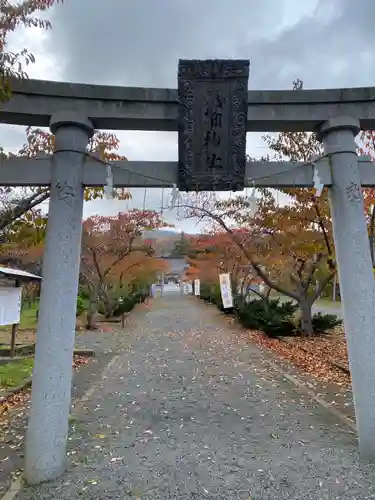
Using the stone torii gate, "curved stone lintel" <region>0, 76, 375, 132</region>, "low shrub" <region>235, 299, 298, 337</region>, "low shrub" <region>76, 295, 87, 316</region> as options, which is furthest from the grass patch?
"low shrub" <region>76, 295, 87, 316</region>

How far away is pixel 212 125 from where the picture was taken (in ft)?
15.2

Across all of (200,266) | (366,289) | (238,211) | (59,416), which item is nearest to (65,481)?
(59,416)

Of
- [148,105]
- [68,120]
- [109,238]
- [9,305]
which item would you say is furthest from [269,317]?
[68,120]

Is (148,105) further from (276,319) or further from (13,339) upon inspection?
(276,319)

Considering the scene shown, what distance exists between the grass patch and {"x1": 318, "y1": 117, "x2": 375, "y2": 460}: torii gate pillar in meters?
6.42

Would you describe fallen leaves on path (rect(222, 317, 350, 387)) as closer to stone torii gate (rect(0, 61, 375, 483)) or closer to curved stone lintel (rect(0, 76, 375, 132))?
stone torii gate (rect(0, 61, 375, 483))

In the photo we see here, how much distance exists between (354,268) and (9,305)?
750cm

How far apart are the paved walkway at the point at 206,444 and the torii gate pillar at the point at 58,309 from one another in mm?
357

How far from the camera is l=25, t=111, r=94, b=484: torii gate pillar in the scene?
3.88 m

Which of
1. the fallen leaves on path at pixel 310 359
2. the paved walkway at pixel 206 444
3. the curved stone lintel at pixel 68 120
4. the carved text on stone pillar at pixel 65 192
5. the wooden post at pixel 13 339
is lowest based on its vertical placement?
the paved walkway at pixel 206 444

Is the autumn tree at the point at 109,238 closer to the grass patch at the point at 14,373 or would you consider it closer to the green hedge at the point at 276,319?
the green hedge at the point at 276,319

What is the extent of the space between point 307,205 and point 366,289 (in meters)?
6.83

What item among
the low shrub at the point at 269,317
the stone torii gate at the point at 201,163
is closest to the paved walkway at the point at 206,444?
Result: the stone torii gate at the point at 201,163

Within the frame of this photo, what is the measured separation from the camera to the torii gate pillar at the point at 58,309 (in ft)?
12.7
